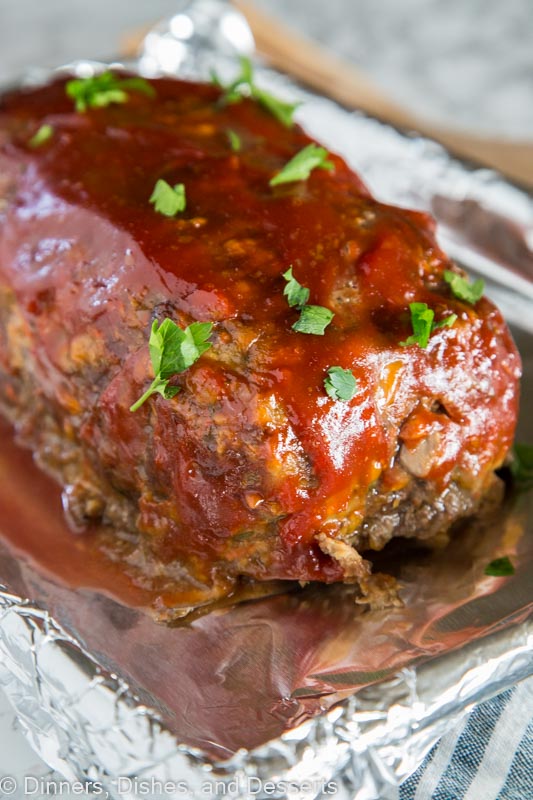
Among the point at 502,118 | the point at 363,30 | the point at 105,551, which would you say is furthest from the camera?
the point at 363,30

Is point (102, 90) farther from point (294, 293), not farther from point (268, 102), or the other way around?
point (294, 293)

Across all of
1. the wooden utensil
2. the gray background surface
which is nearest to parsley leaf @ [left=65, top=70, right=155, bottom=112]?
the wooden utensil

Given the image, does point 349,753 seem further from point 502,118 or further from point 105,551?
point 502,118

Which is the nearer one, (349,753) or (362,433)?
(349,753)

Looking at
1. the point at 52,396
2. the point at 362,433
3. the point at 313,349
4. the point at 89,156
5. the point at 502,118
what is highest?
the point at 89,156

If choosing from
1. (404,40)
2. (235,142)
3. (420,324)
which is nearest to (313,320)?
(420,324)

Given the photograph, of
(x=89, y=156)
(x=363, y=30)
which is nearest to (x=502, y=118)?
(x=363, y=30)
